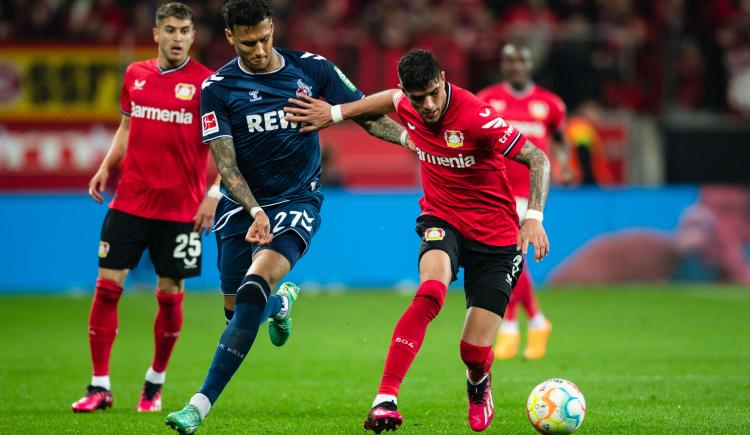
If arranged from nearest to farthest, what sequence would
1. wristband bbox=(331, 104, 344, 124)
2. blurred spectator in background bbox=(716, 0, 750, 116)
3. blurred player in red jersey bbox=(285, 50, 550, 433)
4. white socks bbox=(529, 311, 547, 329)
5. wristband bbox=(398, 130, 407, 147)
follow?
blurred player in red jersey bbox=(285, 50, 550, 433)
wristband bbox=(331, 104, 344, 124)
wristband bbox=(398, 130, 407, 147)
white socks bbox=(529, 311, 547, 329)
blurred spectator in background bbox=(716, 0, 750, 116)

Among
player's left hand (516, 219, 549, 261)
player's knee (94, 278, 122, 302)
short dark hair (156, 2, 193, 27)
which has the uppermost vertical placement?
short dark hair (156, 2, 193, 27)

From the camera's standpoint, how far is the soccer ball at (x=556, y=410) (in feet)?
20.6

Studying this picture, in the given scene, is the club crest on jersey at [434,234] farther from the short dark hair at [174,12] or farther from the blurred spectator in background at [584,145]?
the blurred spectator in background at [584,145]

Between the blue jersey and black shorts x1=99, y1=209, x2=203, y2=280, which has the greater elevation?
the blue jersey

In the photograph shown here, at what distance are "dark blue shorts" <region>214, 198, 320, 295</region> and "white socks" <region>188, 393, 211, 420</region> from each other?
1.03 metres

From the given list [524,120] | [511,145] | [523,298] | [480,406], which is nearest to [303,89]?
[511,145]

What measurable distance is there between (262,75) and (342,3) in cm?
1372

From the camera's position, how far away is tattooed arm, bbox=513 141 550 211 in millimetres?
6715

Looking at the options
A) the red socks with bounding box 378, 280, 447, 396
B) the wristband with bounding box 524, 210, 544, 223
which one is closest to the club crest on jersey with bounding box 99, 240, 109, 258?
the red socks with bounding box 378, 280, 447, 396

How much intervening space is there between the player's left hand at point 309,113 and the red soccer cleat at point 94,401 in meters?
2.24

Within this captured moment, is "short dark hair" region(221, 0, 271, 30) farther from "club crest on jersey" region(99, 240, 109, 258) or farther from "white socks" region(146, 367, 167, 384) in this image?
"white socks" region(146, 367, 167, 384)

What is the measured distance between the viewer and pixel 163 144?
7836 mm

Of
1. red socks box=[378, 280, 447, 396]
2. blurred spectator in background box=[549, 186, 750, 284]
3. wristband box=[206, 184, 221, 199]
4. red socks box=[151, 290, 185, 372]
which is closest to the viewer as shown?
red socks box=[378, 280, 447, 396]

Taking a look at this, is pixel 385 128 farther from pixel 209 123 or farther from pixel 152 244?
pixel 152 244
